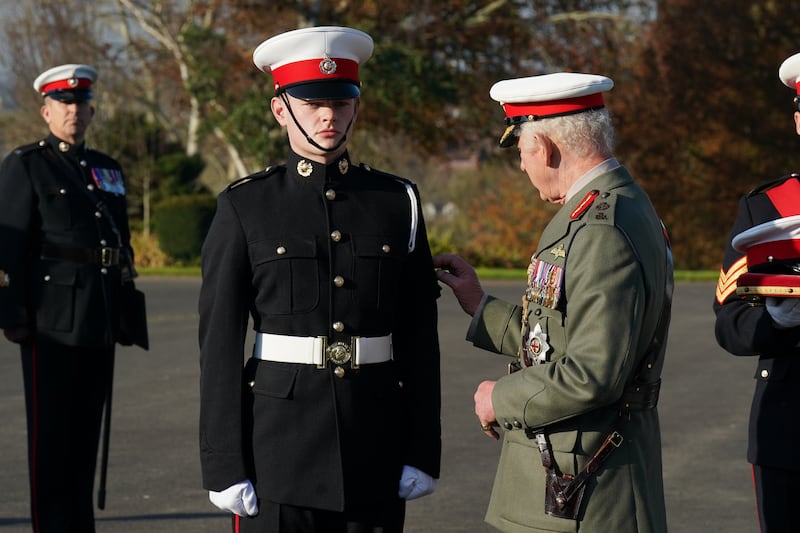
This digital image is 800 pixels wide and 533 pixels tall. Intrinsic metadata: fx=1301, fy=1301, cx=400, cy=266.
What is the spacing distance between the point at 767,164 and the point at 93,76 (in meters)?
23.7

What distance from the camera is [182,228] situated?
26.5 meters

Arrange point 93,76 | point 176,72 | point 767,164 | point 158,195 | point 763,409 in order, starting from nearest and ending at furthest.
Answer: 1. point 763,409
2. point 93,76
3. point 767,164
4. point 158,195
5. point 176,72

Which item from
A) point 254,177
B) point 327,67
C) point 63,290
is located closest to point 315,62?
point 327,67

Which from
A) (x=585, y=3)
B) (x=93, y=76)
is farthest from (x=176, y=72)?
(x=93, y=76)

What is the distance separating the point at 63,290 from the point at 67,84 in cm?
104

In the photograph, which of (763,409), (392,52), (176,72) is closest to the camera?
(763,409)

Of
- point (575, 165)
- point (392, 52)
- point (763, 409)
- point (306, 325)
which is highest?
point (392, 52)

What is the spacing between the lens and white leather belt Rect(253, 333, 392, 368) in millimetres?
3830

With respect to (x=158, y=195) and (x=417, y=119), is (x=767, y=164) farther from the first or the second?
(x=158, y=195)

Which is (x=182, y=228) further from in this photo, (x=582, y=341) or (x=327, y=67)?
(x=582, y=341)

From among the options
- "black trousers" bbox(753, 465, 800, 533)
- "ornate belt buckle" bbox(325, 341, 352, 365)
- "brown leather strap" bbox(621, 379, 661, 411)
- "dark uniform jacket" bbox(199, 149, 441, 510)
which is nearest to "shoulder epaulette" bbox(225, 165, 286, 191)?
"dark uniform jacket" bbox(199, 149, 441, 510)

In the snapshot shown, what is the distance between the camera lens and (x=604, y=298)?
10.9 ft

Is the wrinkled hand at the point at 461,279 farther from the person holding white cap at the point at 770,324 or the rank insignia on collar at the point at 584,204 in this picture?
the person holding white cap at the point at 770,324

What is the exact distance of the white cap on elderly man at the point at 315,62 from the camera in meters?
3.92
